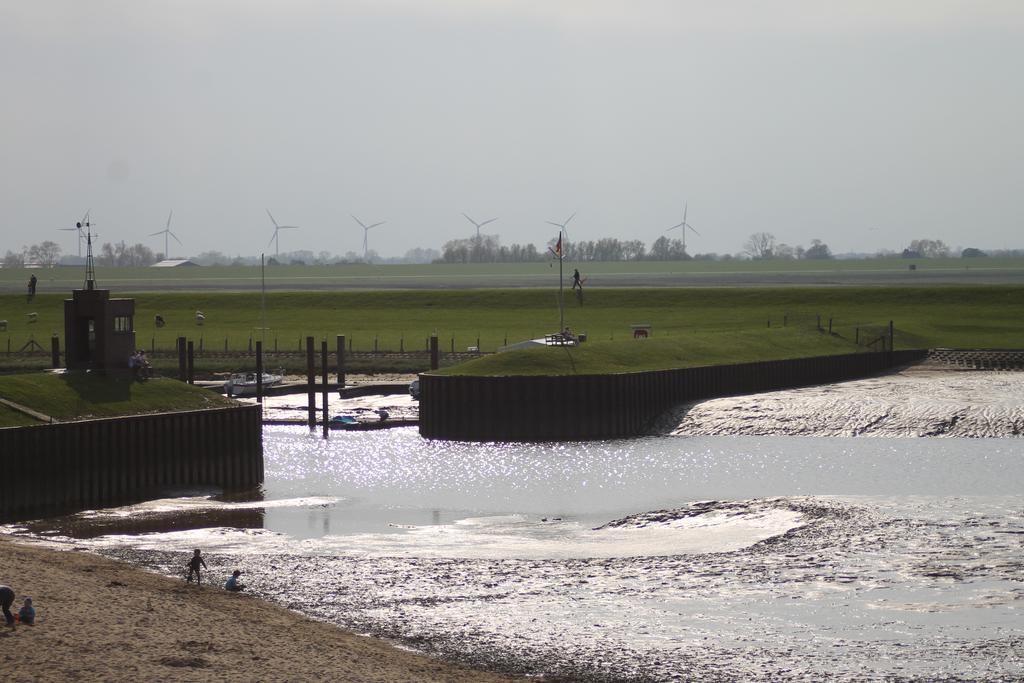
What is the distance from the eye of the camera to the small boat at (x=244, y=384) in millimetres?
80688

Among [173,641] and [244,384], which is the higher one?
[244,384]

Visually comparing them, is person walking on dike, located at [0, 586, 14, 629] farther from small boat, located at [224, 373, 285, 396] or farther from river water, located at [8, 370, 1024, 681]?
small boat, located at [224, 373, 285, 396]

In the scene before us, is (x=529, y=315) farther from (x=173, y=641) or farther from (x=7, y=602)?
(x=7, y=602)

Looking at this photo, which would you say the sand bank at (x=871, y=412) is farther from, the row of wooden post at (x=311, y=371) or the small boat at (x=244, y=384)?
the small boat at (x=244, y=384)

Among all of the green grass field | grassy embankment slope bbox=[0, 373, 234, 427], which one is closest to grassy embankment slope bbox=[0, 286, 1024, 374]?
the green grass field

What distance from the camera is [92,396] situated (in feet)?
169

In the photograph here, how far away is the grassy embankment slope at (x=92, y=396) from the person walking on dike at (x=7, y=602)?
1899cm

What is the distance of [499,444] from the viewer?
63531 mm

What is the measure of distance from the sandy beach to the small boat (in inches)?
1858

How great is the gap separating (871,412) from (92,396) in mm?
35181

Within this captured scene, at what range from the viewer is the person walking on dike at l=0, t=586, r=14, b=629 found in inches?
1105

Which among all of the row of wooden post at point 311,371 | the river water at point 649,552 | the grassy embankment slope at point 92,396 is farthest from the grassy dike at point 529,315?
the grassy embankment slope at point 92,396

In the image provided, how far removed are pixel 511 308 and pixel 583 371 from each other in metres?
57.8

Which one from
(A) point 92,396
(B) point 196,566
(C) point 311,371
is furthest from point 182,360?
(B) point 196,566
